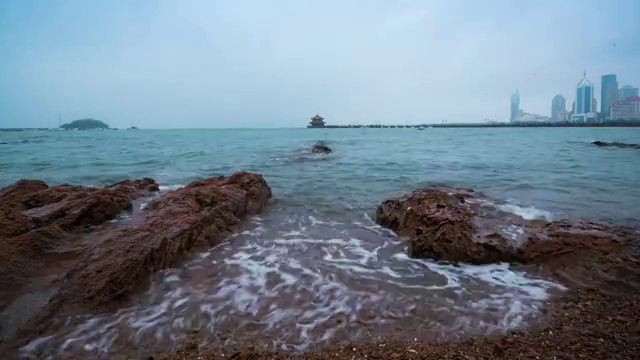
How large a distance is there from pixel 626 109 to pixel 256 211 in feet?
585

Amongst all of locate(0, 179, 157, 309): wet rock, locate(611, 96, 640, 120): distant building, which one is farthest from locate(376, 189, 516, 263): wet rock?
locate(611, 96, 640, 120): distant building

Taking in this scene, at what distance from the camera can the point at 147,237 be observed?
17.5 feet

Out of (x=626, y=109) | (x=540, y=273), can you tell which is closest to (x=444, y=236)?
(x=540, y=273)

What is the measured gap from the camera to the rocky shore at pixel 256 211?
3.13 m

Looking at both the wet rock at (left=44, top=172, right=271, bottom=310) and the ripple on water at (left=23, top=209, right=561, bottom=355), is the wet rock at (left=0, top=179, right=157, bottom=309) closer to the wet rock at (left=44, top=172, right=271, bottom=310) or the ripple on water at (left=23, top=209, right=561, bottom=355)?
the wet rock at (left=44, top=172, right=271, bottom=310)

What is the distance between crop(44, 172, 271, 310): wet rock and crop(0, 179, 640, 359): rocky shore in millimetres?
19

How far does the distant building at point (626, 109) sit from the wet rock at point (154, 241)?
570 ft

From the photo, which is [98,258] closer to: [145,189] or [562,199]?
[145,189]

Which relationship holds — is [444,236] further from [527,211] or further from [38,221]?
[38,221]

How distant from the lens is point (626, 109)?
136875 millimetres

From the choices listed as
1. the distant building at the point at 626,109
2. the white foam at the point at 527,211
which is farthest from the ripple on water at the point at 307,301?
the distant building at the point at 626,109

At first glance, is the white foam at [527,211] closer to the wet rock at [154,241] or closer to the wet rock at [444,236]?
the wet rock at [444,236]

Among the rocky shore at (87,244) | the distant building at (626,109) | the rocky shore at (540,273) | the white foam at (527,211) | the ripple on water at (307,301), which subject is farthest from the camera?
the distant building at (626,109)

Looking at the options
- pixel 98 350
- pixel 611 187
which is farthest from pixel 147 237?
pixel 611 187
